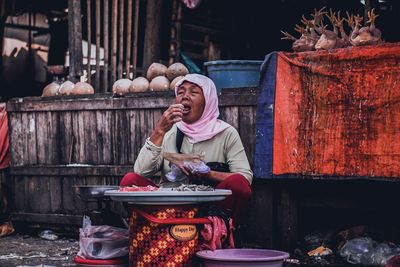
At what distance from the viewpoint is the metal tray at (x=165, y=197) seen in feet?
16.9

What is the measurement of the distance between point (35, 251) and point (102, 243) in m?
1.97

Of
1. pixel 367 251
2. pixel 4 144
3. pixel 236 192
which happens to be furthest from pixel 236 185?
pixel 4 144

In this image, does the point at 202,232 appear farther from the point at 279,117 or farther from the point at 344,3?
the point at 344,3

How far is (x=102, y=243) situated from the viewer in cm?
595

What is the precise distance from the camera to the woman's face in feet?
20.6

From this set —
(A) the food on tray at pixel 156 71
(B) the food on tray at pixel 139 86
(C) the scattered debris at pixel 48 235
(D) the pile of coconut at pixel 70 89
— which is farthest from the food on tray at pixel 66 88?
(C) the scattered debris at pixel 48 235

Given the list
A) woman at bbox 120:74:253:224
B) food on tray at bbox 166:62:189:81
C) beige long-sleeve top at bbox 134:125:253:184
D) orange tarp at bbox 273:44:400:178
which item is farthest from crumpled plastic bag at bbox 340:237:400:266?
food on tray at bbox 166:62:189:81

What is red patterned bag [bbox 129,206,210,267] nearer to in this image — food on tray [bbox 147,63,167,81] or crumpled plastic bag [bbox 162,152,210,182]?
crumpled plastic bag [bbox 162,152,210,182]

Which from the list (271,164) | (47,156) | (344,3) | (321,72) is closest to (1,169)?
(47,156)

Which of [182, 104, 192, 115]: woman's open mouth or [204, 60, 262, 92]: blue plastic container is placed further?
[204, 60, 262, 92]: blue plastic container

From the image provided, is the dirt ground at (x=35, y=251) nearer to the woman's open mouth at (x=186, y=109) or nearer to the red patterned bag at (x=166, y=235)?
the red patterned bag at (x=166, y=235)

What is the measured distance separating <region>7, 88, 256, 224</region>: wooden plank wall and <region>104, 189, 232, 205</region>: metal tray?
8.78 feet

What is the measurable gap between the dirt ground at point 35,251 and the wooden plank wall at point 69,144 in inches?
11.1

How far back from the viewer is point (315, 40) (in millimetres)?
7105
